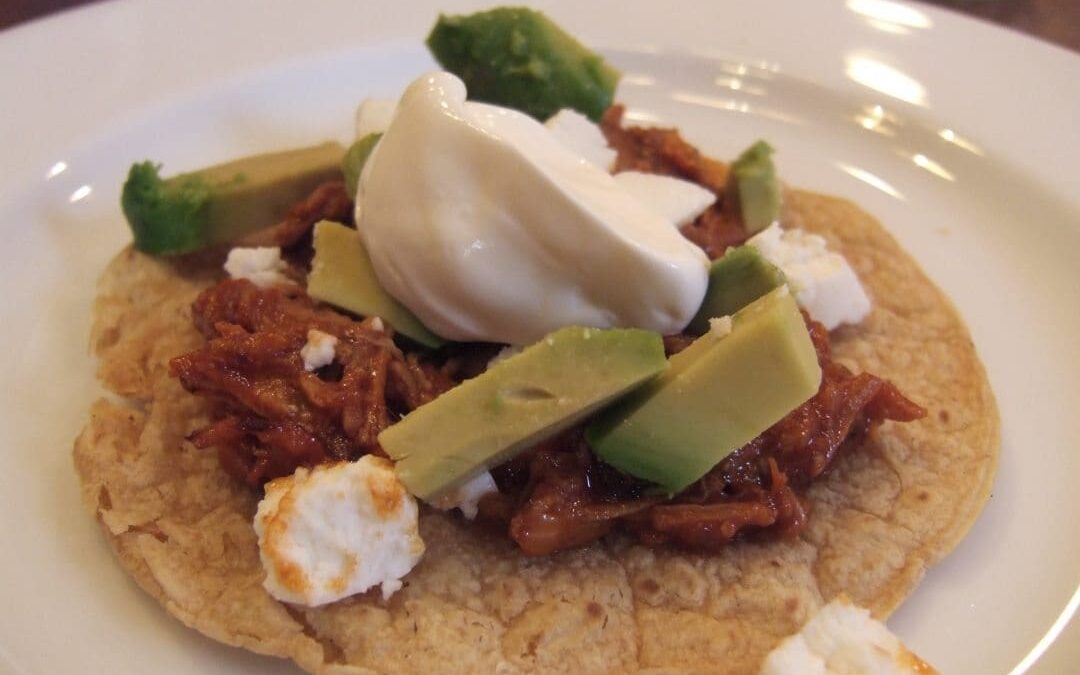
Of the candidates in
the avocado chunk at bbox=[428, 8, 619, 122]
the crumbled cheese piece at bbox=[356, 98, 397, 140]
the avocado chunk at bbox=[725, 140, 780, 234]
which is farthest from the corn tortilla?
the avocado chunk at bbox=[428, 8, 619, 122]

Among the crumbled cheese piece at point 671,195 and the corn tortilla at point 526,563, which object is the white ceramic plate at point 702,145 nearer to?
the corn tortilla at point 526,563

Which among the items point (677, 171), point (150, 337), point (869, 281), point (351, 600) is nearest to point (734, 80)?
point (677, 171)

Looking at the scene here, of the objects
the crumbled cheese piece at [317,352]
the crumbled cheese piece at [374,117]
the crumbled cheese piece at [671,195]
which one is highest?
the crumbled cheese piece at [374,117]

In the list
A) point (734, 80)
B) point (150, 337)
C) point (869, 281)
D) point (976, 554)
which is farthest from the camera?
point (734, 80)

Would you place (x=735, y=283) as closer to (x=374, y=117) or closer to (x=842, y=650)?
(x=842, y=650)

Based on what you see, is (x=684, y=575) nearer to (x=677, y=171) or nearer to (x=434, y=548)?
(x=434, y=548)

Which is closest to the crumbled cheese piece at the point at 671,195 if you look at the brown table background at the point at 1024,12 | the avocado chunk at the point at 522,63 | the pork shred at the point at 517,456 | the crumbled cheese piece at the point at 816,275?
the crumbled cheese piece at the point at 816,275

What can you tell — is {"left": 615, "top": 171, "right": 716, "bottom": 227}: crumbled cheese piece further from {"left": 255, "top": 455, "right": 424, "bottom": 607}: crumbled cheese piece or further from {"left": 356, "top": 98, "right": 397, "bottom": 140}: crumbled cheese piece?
{"left": 255, "top": 455, "right": 424, "bottom": 607}: crumbled cheese piece
